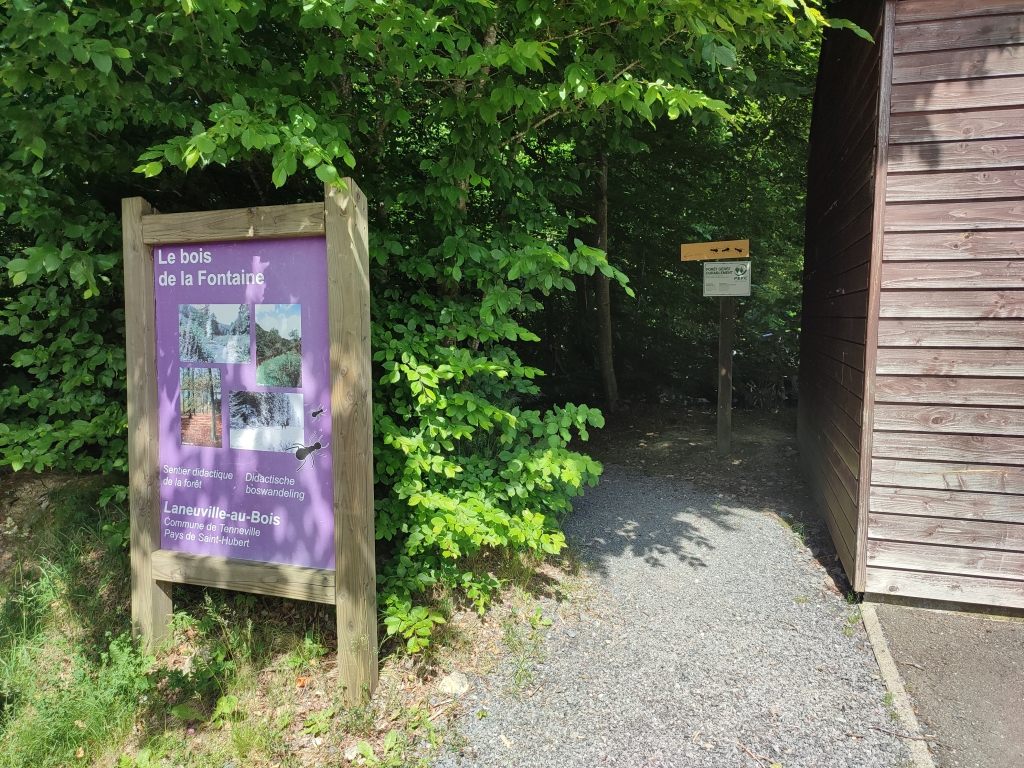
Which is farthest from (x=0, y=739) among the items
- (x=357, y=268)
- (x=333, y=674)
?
(x=357, y=268)

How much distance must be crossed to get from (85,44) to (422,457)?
2262mm

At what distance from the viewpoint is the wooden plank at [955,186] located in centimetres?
371

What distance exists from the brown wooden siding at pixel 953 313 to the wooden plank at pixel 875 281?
26 millimetres

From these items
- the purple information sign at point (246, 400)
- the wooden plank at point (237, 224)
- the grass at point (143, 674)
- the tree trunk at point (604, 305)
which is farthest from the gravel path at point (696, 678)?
the tree trunk at point (604, 305)

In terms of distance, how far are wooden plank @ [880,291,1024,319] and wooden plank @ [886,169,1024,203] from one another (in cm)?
51

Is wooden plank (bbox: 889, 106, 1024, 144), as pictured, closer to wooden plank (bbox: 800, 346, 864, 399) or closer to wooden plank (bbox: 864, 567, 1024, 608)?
wooden plank (bbox: 800, 346, 864, 399)

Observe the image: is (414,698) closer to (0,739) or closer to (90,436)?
(0,739)

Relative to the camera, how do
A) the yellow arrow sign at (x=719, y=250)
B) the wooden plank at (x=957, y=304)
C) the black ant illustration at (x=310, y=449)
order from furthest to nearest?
the yellow arrow sign at (x=719, y=250), the wooden plank at (x=957, y=304), the black ant illustration at (x=310, y=449)

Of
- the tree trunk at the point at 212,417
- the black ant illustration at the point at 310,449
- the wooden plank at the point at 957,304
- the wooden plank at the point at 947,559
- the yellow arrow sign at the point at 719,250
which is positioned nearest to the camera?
the black ant illustration at the point at 310,449

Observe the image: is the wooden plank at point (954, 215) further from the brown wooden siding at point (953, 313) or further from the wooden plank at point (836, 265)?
the wooden plank at point (836, 265)

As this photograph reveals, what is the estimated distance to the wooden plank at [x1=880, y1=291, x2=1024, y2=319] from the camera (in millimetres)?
3752

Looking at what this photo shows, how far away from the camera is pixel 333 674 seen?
3473mm

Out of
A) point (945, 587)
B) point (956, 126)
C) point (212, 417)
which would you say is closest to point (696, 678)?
point (945, 587)

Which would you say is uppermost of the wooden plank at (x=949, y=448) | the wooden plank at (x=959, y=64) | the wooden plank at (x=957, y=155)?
the wooden plank at (x=959, y=64)
